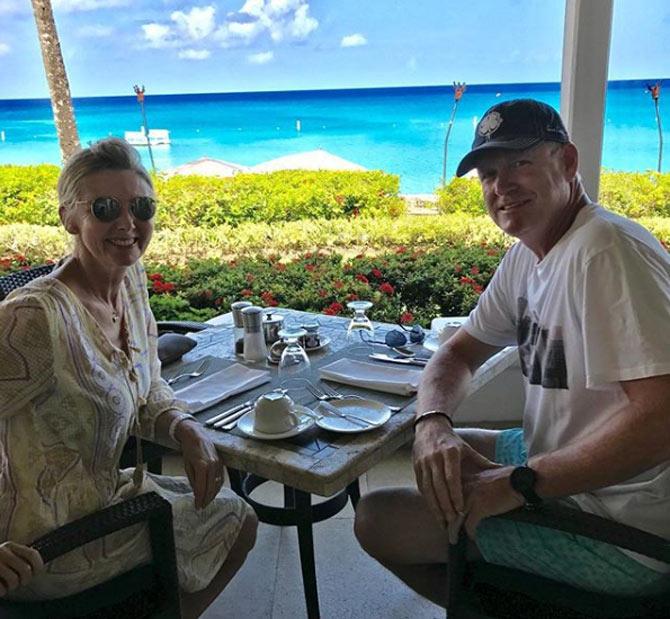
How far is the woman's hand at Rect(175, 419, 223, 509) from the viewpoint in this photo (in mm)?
1422

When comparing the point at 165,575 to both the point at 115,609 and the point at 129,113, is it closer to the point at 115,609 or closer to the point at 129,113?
the point at 115,609

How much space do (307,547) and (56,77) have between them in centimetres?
334

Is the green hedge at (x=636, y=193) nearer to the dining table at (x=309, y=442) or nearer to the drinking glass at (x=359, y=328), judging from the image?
the drinking glass at (x=359, y=328)

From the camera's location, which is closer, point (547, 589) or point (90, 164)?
point (547, 589)

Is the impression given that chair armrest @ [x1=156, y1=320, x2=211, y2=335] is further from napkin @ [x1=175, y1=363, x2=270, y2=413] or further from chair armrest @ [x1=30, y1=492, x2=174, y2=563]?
chair armrest @ [x1=30, y1=492, x2=174, y2=563]

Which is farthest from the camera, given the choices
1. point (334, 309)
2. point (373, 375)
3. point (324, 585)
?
point (334, 309)

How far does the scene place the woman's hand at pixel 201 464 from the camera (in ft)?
4.66

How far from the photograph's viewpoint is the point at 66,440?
1320 mm

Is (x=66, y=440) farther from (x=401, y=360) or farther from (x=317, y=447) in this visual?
(x=401, y=360)

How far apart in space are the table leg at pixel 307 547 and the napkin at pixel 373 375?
0.37 m

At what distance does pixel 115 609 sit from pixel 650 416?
3.88ft

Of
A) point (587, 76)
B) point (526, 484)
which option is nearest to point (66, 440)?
point (526, 484)

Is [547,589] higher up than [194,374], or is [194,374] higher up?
[194,374]

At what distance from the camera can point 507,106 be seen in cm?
150
